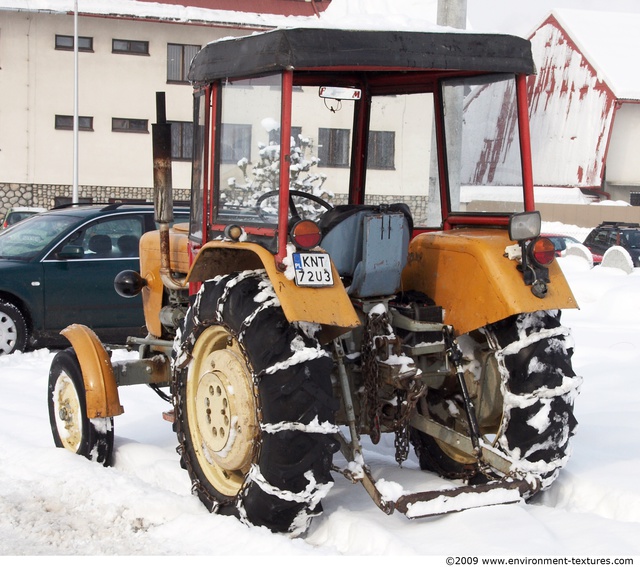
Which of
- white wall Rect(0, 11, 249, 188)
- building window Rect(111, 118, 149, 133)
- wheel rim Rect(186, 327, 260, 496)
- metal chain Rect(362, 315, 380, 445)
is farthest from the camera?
building window Rect(111, 118, 149, 133)

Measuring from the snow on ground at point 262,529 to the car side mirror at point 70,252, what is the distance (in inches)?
146

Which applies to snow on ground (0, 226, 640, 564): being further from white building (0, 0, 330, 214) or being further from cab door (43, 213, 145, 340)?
white building (0, 0, 330, 214)

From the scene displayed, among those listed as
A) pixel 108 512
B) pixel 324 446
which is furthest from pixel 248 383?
pixel 108 512

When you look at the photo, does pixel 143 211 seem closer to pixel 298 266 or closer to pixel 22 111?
pixel 298 266

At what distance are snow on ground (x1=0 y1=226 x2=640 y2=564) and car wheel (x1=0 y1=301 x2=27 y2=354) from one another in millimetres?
3472

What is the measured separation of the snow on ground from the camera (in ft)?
14.1

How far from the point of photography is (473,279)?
4930 mm

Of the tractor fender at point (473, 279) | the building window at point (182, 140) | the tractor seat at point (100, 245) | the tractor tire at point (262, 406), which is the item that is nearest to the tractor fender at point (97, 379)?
the tractor tire at point (262, 406)

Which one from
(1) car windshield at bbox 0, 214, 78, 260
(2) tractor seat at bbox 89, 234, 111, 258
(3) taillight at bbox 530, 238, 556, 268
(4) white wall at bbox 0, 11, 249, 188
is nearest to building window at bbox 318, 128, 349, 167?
(3) taillight at bbox 530, 238, 556, 268

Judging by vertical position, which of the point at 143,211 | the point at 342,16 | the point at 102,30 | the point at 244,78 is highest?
the point at 102,30

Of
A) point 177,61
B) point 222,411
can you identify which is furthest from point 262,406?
point 177,61

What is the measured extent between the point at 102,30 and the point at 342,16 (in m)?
29.7

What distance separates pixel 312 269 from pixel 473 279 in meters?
0.98

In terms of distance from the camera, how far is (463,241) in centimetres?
504
